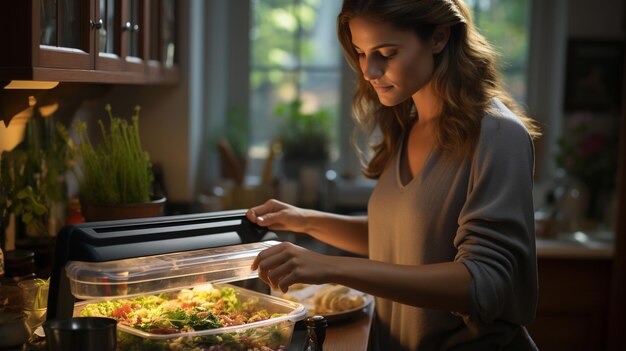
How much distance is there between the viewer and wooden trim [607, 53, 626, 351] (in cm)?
327

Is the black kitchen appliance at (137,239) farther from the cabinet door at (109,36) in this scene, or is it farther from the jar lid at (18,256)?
the cabinet door at (109,36)

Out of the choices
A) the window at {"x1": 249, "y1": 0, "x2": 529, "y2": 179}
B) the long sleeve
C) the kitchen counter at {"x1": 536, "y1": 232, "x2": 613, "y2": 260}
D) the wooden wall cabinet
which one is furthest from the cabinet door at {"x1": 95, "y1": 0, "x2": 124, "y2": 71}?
the kitchen counter at {"x1": 536, "y1": 232, "x2": 613, "y2": 260}

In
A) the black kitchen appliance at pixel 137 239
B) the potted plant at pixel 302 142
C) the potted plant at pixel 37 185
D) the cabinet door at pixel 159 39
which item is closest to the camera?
the black kitchen appliance at pixel 137 239

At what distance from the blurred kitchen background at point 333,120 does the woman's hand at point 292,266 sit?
168cm

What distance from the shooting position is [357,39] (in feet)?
5.45

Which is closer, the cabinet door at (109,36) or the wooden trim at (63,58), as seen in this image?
the wooden trim at (63,58)

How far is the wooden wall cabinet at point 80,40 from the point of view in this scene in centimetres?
149

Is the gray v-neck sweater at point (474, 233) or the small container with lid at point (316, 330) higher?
the gray v-neck sweater at point (474, 233)

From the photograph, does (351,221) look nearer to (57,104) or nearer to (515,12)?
(57,104)

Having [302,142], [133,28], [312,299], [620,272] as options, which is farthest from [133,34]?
[620,272]

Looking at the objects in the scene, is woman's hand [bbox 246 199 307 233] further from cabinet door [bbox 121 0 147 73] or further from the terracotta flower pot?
cabinet door [bbox 121 0 147 73]

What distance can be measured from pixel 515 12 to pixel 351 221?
2.29 m

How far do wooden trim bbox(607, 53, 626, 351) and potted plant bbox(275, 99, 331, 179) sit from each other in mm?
1340

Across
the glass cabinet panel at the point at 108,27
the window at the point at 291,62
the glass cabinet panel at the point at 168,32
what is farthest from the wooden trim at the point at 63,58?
the window at the point at 291,62
